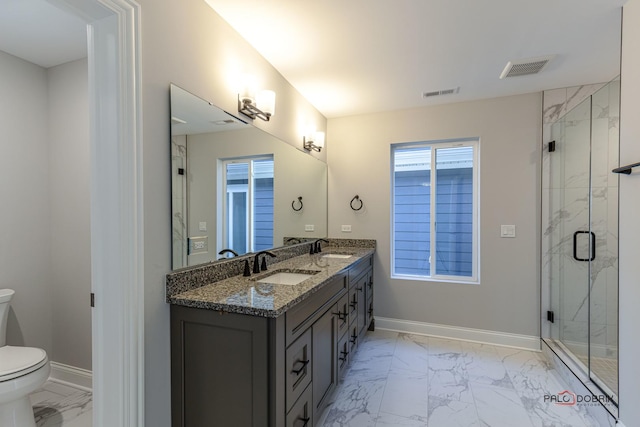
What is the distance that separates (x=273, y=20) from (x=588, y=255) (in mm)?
2892

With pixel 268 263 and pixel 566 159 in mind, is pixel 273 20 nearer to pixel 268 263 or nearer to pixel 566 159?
pixel 268 263

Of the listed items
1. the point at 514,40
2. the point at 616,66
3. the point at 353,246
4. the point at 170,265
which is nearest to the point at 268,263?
the point at 170,265

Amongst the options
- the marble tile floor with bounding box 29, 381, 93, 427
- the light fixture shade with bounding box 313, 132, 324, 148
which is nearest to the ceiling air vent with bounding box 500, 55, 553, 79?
the light fixture shade with bounding box 313, 132, 324, 148

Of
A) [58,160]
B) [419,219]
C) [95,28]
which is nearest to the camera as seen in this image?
[95,28]

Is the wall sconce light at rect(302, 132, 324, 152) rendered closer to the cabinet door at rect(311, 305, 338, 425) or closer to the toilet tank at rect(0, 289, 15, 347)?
the cabinet door at rect(311, 305, 338, 425)

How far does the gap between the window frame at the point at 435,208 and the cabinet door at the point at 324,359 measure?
1.52 m

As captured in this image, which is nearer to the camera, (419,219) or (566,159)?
(566,159)

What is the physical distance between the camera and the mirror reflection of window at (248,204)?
1.96 metres

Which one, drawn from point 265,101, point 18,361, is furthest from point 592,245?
point 18,361

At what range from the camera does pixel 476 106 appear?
9.77ft

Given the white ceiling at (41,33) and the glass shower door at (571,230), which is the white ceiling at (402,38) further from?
the glass shower door at (571,230)

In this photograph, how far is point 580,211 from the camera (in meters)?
2.45

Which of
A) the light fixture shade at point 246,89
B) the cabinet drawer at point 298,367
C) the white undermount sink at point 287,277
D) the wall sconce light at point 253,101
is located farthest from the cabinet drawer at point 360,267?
the light fixture shade at point 246,89

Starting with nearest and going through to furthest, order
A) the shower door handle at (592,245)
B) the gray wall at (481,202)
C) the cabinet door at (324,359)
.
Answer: the cabinet door at (324,359)
the shower door handle at (592,245)
the gray wall at (481,202)
